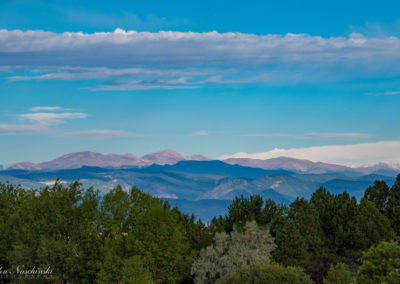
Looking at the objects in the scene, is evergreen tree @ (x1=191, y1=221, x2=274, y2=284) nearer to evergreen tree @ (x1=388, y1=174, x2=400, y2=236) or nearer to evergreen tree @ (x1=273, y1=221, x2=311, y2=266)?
evergreen tree @ (x1=273, y1=221, x2=311, y2=266)

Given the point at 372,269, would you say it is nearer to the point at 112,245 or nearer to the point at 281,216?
the point at 281,216

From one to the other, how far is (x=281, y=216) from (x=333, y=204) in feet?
44.5

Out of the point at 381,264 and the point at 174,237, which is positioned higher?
the point at 381,264

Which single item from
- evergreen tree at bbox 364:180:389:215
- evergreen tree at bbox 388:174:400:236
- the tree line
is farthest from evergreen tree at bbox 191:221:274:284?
evergreen tree at bbox 364:180:389:215

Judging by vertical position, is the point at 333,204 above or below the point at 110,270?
above

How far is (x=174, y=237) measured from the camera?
68688 mm

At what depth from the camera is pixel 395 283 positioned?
4344 cm

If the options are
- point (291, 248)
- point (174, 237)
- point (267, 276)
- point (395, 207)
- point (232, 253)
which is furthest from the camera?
point (395, 207)

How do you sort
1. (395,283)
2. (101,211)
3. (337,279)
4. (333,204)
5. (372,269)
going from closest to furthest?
(395,283), (372,269), (337,279), (101,211), (333,204)

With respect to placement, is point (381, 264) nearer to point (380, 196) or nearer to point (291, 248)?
point (291, 248)

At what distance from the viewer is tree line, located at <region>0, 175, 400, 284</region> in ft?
216

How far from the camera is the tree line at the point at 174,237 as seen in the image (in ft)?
216

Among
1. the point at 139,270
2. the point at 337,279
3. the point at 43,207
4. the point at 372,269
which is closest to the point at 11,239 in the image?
the point at 43,207

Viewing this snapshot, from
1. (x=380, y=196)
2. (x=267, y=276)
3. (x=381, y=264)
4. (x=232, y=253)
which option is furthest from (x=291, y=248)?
(x=380, y=196)
